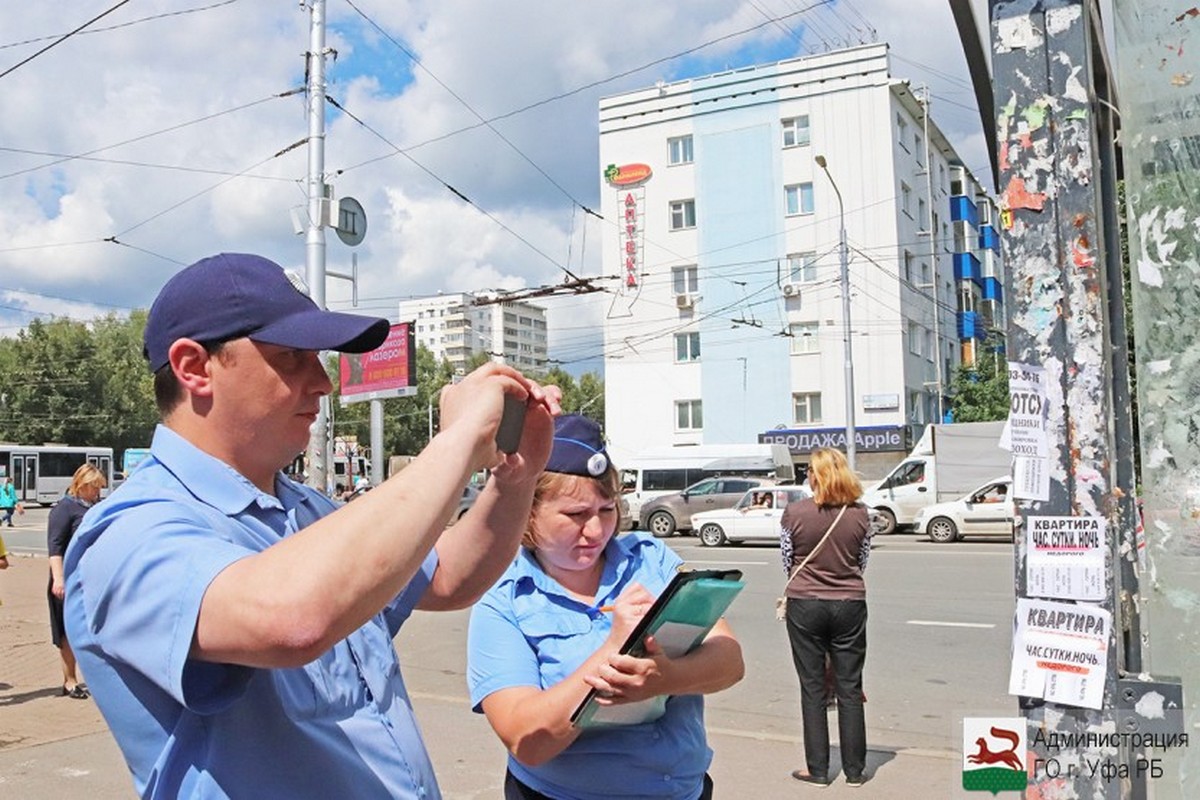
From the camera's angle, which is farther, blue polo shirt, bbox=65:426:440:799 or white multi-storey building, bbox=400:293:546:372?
white multi-storey building, bbox=400:293:546:372

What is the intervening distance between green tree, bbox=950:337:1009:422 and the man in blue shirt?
38.0 meters

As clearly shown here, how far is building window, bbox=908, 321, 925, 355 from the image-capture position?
38.4m

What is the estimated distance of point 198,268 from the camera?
1676 millimetres

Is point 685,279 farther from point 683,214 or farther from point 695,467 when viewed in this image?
point 695,467

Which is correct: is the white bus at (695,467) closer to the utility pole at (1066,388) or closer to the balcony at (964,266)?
the balcony at (964,266)

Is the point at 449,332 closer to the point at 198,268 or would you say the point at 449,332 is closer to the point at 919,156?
the point at 919,156

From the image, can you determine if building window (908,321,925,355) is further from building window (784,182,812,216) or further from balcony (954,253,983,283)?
balcony (954,253,983,283)

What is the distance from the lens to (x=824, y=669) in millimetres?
5918

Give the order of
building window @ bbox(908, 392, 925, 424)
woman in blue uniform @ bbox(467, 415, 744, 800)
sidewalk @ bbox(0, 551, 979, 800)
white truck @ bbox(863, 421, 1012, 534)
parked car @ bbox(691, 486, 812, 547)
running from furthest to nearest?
1. building window @ bbox(908, 392, 925, 424)
2. white truck @ bbox(863, 421, 1012, 534)
3. parked car @ bbox(691, 486, 812, 547)
4. sidewalk @ bbox(0, 551, 979, 800)
5. woman in blue uniform @ bbox(467, 415, 744, 800)

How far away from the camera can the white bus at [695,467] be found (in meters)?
29.1

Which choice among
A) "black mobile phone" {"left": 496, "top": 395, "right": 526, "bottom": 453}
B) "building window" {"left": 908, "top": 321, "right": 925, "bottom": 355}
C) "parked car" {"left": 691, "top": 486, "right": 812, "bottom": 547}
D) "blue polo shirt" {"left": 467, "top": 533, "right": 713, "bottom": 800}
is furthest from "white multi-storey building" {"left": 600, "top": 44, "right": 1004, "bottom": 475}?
"black mobile phone" {"left": 496, "top": 395, "right": 526, "bottom": 453}

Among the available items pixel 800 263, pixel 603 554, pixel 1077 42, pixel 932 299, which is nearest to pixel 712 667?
pixel 603 554

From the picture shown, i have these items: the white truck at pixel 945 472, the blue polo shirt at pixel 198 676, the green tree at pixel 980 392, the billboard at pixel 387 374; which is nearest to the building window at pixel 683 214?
the green tree at pixel 980 392

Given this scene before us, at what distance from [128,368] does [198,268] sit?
6692 centimetres
